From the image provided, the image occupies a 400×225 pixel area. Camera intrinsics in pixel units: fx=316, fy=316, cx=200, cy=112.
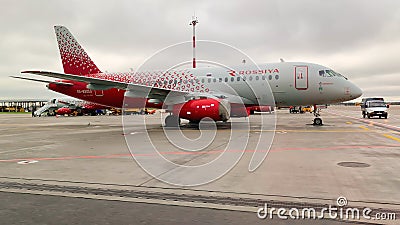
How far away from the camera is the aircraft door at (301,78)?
17.9 meters

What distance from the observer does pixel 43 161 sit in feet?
26.6

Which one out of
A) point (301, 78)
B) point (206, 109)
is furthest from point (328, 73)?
point (206, 109)

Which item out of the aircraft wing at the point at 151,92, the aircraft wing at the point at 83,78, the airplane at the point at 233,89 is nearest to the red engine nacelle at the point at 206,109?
the airplane at the point at 233,89

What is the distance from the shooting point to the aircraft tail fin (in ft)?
76.7

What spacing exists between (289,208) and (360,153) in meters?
5.64

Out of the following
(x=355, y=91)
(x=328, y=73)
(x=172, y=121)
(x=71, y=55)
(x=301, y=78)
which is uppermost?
(x=71, y=55)

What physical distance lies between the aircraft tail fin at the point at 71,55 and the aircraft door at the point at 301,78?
49.6 feet

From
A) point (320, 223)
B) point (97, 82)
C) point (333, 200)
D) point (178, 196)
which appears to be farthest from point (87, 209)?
point (97, 82)

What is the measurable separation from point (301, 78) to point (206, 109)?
6.00m

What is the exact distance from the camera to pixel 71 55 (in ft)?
77.9

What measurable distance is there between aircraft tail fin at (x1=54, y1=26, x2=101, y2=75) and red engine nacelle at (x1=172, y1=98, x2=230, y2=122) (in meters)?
11.2

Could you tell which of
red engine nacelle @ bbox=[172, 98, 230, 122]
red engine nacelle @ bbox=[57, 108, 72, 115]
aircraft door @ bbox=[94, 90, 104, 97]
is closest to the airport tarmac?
red engine nacelle @ bbox=[172, 98, 230, 122]

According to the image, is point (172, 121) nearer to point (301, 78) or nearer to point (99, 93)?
point (99, 93)

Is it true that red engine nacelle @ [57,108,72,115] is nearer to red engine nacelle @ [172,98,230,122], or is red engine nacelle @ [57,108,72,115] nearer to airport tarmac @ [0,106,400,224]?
red engine nacelle @ [172,98,230,122]
